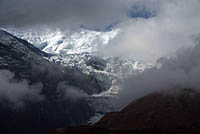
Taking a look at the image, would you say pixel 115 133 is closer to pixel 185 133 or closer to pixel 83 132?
pixel 83 132

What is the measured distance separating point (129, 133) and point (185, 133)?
112 feet

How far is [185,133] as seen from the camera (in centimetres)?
19725

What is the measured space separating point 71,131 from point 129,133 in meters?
33.3

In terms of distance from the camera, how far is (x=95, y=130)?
19050 cm

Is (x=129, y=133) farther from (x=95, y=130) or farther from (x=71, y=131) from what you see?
(x=71, y=131)

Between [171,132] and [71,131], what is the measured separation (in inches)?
2303

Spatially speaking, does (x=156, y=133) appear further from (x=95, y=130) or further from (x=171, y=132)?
(x=95, y=130)

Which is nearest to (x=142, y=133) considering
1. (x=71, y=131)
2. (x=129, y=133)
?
(x=129, y=133)

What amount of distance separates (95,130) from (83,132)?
308 inches

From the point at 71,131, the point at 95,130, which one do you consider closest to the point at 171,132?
the point at 95,130

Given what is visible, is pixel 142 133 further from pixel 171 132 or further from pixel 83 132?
pixel 83 132

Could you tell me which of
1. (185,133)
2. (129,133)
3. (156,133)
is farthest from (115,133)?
(185,133)

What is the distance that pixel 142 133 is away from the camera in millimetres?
190250

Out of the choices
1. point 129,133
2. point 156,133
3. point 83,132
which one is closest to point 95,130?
point 83,132
